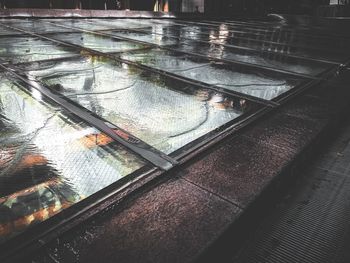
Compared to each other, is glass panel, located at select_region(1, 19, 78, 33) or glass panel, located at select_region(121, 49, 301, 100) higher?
glass panel, located at select_region(1, 19, 78, 33)

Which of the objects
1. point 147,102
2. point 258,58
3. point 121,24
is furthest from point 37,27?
point 147,102

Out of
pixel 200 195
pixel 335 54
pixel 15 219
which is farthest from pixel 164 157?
pixel 335 54

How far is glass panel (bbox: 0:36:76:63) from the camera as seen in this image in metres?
4.07

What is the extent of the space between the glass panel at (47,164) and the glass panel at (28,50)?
7.21 ft

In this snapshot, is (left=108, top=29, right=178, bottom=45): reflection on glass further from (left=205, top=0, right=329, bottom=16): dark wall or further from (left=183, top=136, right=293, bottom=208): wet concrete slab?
(left=205, top=0, right=329, bottom=16): dark wall

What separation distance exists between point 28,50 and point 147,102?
10.7ft

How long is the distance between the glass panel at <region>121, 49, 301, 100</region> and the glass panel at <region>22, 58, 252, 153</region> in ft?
1.48

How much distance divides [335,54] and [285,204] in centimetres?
524

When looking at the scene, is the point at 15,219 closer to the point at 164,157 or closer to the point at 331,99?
the point at 164,157

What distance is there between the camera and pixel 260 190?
4.84ft

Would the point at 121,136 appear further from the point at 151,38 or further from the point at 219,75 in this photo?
the point at 151,38

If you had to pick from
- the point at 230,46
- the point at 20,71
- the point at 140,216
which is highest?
the point at 230,46

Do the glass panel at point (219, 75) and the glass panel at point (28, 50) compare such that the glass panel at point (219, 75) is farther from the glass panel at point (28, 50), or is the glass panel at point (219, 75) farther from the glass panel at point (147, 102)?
the glass panel at point (28, 50)

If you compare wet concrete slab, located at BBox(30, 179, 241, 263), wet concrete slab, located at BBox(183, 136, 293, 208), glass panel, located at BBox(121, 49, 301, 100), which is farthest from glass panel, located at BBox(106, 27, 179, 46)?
wet concrete slab, located at BBox(30, 179, 241, 263)
